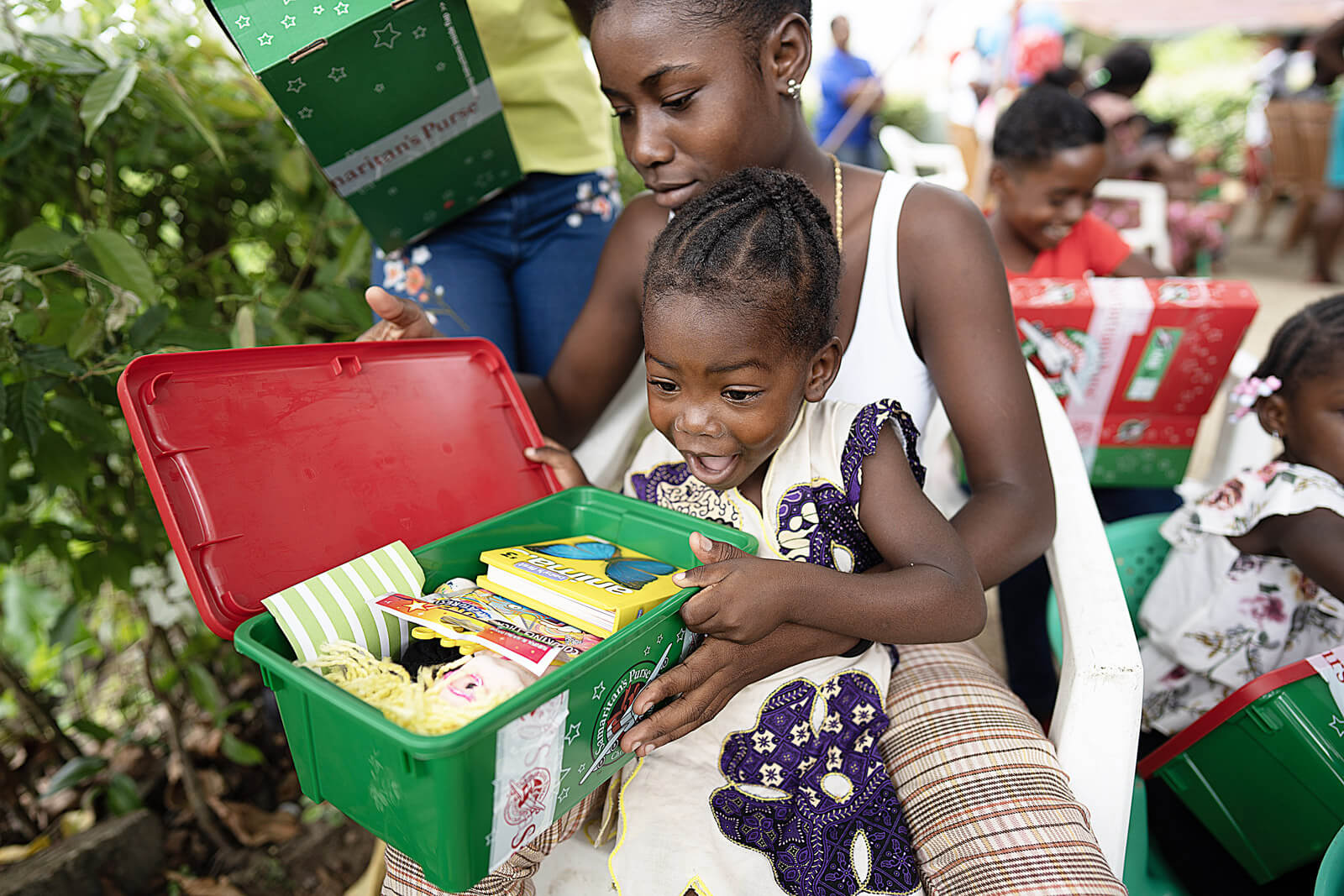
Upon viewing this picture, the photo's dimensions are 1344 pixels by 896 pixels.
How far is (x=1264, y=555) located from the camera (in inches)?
61.0

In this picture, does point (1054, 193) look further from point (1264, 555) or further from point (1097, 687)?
point (1097, 687)

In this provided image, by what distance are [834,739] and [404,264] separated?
1.14 m

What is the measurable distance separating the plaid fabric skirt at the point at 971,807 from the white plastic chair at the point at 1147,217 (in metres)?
2.43

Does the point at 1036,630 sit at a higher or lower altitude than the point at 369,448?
lower

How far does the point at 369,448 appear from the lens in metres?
1.16

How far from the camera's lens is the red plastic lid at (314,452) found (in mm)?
957

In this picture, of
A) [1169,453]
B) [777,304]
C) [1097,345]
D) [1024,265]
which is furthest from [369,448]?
[1024,265]

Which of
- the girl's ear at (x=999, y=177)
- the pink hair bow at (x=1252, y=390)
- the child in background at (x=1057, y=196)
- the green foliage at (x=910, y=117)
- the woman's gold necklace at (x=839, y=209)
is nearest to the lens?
the woman's gold necklace at (x=839, y=209)

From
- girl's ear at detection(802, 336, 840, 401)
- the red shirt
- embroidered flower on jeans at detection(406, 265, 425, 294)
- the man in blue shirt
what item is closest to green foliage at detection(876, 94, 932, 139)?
the man in blue shirt

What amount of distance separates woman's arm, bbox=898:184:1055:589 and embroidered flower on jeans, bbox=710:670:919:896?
0.99 ft

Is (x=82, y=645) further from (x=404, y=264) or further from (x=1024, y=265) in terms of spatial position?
(x=1024, y=265)

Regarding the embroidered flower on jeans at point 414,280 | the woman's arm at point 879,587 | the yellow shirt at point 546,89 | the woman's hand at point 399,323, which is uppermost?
the yellow shirt at point 546,89

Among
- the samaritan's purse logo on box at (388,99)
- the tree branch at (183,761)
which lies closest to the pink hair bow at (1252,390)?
the samaritan's purse logo on box at (388,99)

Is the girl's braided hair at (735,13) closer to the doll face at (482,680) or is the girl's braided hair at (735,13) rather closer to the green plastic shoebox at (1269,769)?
the doll face at (482,680)
